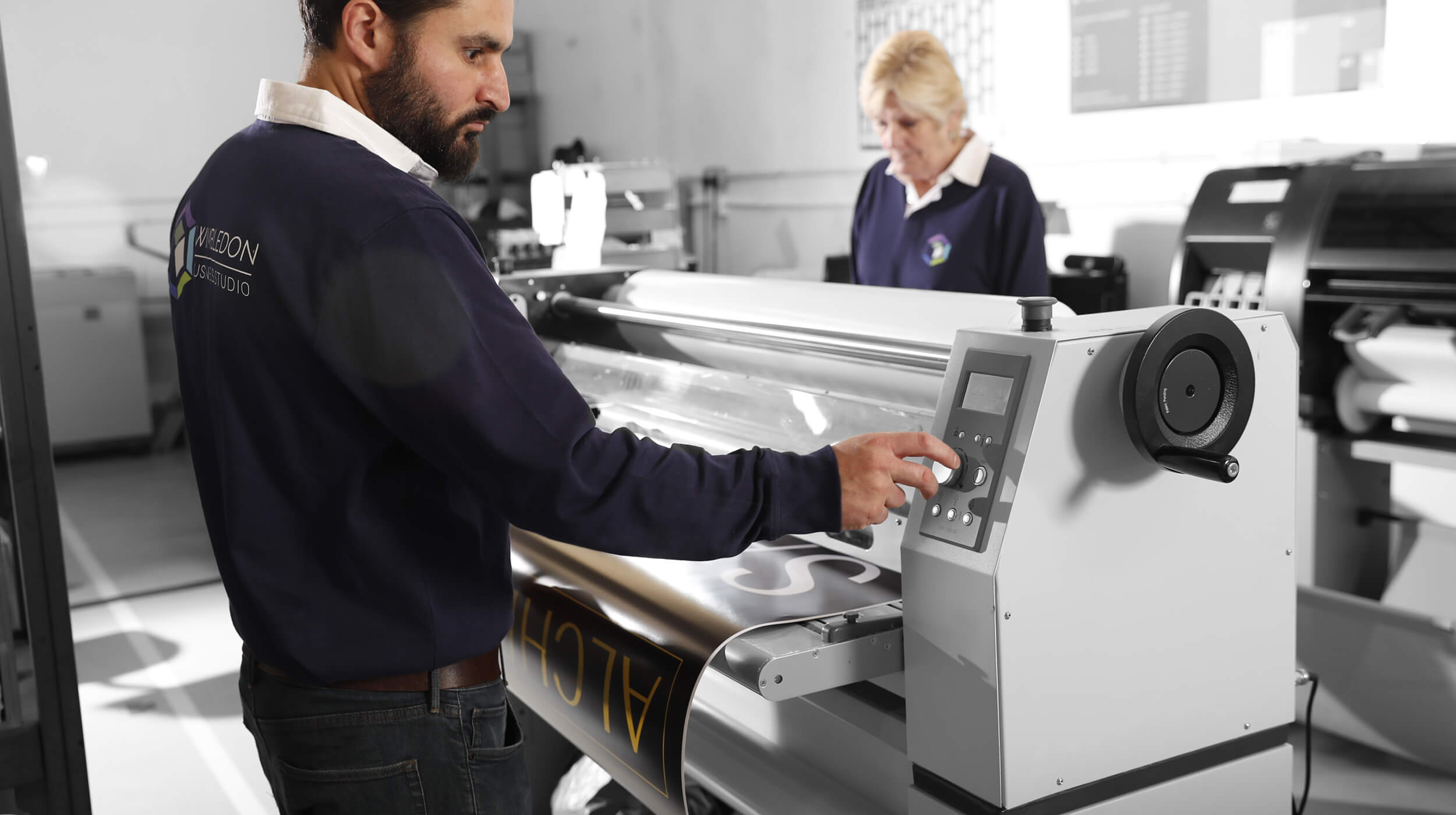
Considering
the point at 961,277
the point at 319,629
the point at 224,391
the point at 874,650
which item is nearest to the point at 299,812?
the point at 319,629

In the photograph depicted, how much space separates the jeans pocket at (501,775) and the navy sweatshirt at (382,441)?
5.1 inches

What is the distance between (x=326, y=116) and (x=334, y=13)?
0.33 feet

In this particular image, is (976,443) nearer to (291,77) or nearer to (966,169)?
(966,169)

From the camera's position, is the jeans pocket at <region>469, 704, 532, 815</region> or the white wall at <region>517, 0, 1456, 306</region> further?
the white wall at <region>517, 0, 1456, 306</region>

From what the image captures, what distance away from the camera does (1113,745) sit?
126cm

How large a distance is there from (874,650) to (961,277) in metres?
1.59

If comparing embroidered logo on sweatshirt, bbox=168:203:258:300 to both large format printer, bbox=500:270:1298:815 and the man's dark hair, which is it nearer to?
the man's dark hair

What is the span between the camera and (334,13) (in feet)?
3.87

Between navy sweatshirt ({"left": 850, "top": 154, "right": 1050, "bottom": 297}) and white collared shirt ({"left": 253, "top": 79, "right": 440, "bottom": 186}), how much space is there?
1.69 metres

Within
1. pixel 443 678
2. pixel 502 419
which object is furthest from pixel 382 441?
pixel 443 678

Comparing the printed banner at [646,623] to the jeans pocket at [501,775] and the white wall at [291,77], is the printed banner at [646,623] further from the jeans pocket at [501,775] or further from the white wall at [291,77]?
the white wall at [291,77]

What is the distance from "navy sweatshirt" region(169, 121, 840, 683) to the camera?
3.54ft

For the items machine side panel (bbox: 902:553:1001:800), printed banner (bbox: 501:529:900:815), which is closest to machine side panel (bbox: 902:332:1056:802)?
machine side panel (bbox: 902:553:1001:800)

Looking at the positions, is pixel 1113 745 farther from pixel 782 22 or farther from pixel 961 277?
pixel 782 22
